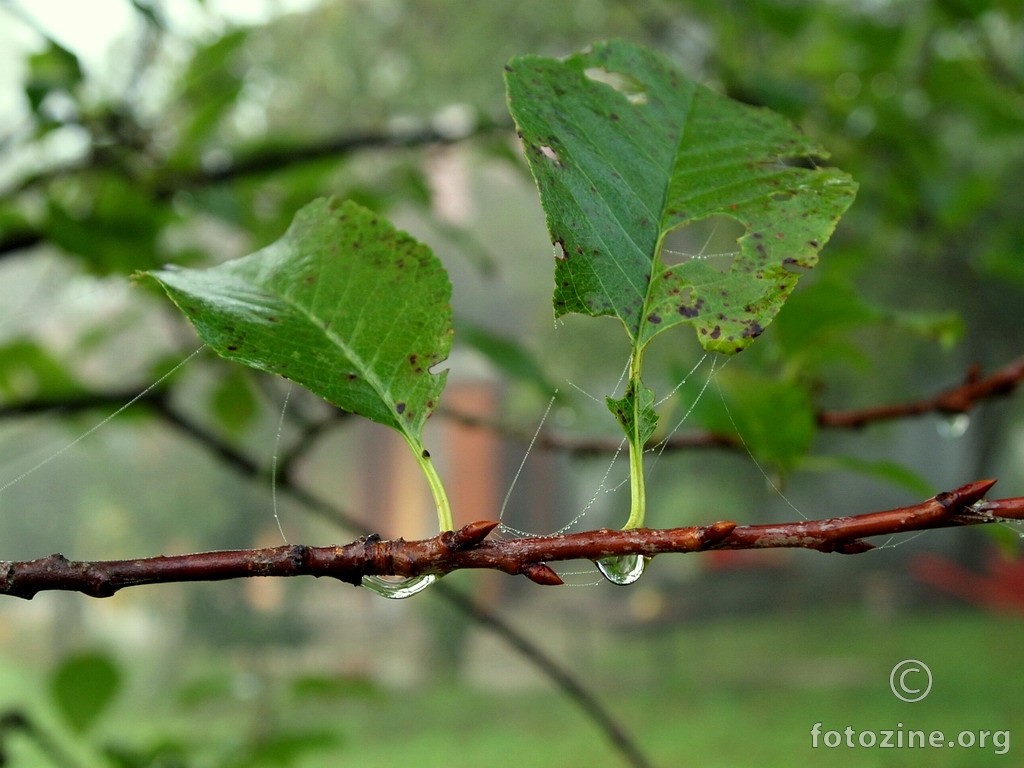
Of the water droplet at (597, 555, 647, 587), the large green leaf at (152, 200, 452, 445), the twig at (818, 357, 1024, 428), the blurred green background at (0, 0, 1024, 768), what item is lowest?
the water droplet at (597, 555, 647, 587)

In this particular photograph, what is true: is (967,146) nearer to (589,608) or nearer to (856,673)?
(856,673)

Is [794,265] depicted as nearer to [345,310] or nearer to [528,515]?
[345,310]

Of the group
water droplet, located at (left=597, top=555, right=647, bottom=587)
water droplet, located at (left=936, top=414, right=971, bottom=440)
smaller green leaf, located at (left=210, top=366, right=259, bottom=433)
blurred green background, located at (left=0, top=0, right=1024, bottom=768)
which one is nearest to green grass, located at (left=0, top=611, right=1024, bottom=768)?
blurred green background, located at (left=0, top=0, right=1024, bottom=768)

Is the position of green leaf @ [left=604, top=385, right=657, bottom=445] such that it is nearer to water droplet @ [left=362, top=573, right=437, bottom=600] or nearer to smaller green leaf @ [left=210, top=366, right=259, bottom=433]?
water droplet @ [left=362, top=573, right=437, bottom=600]

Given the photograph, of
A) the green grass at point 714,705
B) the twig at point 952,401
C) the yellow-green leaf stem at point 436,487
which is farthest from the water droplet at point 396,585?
the green grass at point 714,705

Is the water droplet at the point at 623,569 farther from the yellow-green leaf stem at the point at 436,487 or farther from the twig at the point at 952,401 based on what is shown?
the twig at the point at 952,401
